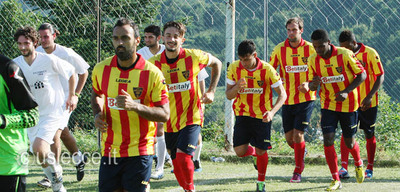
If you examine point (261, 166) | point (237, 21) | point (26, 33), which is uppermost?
point (237, 21)

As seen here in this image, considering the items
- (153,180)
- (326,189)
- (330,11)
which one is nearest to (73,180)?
(153,180)

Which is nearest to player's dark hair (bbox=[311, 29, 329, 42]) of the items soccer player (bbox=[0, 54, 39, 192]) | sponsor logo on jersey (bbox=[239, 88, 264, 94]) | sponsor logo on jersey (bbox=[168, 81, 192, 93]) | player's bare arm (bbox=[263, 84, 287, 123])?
player's bare arm (bbox=[263, 84, 287, 123])

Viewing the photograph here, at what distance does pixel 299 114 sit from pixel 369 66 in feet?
3.79

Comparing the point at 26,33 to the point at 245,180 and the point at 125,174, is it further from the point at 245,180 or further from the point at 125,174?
the point at 245,180

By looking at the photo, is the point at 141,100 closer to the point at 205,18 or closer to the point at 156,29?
the point at 156,29

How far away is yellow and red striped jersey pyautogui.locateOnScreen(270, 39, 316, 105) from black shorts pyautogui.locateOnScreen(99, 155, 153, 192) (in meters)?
4.04

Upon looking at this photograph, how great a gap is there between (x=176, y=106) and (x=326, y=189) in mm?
2172

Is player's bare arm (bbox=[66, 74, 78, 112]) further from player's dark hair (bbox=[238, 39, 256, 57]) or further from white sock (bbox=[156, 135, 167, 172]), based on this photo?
player's dark hair (bbox=[238, 39, 256, 57])

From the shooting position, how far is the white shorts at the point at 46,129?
6.25 metres

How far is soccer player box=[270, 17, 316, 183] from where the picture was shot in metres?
A: 7.79

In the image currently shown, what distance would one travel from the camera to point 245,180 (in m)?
7.62

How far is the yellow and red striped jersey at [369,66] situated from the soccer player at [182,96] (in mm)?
2754

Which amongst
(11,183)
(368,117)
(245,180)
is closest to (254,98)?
(245,180)

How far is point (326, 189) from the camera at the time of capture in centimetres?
677
